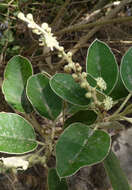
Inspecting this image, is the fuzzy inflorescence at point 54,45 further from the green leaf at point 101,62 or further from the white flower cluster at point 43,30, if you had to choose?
the green leaf at point 101,62

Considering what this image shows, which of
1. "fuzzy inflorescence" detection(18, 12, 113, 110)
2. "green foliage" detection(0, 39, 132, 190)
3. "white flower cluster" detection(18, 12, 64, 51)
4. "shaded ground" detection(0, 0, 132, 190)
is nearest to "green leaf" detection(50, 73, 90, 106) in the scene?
"green foliage" detection(0, 39, 132, 190)

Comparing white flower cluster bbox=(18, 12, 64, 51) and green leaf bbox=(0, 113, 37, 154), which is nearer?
white flower cluster bbox=(18, 12, 64, 51)

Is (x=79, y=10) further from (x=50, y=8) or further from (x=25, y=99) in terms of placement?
(x=25, y=99)

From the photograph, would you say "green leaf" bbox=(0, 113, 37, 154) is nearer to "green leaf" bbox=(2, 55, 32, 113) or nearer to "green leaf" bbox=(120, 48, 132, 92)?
"green leaf" bbox=(2, 55, 32, 113)

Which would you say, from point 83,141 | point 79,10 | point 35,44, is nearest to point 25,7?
point 35,44

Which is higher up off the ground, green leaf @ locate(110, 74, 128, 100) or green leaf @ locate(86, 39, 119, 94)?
green leaf @ locate(86, 39, 119, 94)

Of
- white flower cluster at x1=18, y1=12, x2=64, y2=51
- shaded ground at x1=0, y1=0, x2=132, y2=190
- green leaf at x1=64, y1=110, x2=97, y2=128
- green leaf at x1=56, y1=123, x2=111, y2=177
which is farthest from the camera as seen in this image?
shaded ground at x1=0, y1=0, x2=132, y2=190

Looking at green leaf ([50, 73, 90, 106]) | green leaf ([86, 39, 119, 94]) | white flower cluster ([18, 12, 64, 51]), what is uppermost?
→ white flower cluster ([18, 12, 64, 51])

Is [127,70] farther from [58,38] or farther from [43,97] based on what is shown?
[58,38]
